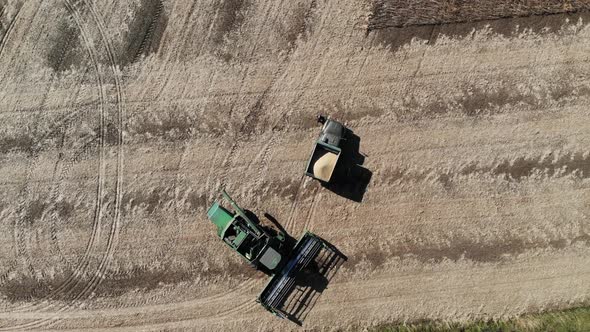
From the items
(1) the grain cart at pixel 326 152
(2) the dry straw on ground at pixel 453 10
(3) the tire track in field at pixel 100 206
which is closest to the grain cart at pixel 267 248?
(1) the grain cart at pixel 326 152

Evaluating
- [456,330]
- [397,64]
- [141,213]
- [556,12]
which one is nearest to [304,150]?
[397,64]

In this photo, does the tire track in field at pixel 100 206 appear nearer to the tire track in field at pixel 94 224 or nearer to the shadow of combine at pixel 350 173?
the tire track in field at pixel 94 224

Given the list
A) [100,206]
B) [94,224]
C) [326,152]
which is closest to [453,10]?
[326,152]

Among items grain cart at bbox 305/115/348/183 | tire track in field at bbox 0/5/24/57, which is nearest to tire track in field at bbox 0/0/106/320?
tire track in field at bbox 0/5/24/57

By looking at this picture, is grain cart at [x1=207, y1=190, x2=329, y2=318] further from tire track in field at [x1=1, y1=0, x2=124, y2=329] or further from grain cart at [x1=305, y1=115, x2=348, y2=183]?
tire track in field at [x1=1, y1=0, x2=124, y2=329]

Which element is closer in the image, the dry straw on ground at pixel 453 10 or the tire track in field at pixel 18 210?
the dry straw on ground at pixel 453 10

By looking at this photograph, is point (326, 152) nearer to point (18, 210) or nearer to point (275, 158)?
point (275, 158)
